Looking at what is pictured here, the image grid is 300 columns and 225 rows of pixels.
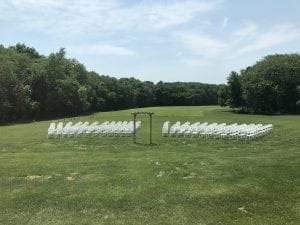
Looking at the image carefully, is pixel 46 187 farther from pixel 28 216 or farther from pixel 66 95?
pixel 66 95

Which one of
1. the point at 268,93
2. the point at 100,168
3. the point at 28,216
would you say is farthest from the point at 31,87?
the point at 28,216

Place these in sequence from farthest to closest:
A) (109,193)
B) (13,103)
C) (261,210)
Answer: (13,103), (109,193), (261,210)

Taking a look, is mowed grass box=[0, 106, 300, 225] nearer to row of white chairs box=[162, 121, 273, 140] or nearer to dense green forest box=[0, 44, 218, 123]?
row of white chairs box=[162, 121, 273, 140]

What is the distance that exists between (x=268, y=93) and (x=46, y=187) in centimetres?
6659

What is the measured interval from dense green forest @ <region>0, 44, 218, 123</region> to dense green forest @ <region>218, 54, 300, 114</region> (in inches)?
960

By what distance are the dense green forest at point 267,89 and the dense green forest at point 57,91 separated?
A: 80.0ft

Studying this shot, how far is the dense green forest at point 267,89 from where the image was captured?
76.5 meters

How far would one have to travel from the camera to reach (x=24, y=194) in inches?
499

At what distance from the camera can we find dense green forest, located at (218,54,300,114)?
7650cm

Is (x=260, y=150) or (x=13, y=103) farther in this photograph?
(x=13, y=103)

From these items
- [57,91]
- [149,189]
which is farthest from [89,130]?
[57,91]

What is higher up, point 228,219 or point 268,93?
point 268,93

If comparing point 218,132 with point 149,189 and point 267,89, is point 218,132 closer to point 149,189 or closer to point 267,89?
point 149,189

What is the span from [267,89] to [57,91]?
32228 mm
